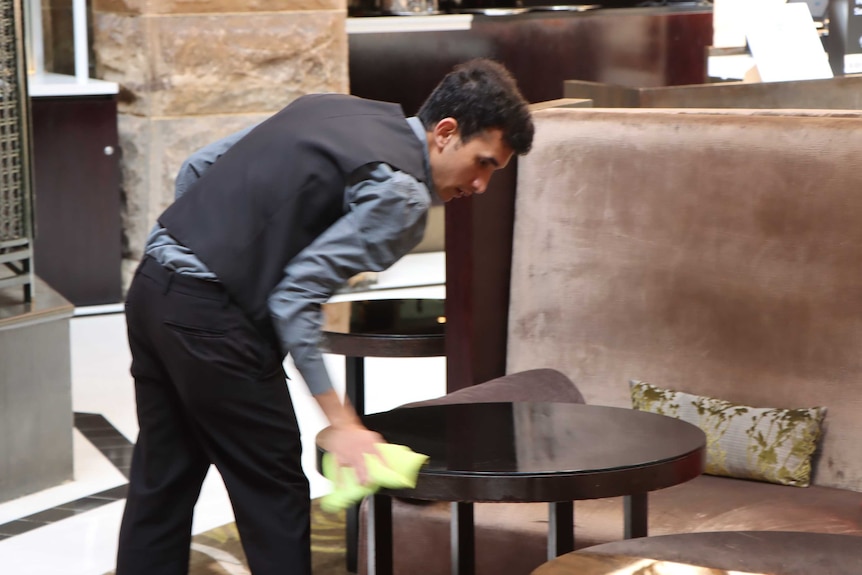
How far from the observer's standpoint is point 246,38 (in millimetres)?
6168

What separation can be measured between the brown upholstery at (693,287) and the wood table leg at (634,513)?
241 millimetres

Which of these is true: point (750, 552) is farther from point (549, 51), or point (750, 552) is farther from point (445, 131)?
point (549, 51)

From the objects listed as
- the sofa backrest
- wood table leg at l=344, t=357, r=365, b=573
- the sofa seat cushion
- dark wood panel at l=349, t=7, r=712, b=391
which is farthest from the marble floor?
dark wood panel at l=349, t=7, r=712, b=391

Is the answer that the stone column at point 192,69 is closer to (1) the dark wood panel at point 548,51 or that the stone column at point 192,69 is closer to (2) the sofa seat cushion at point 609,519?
(1) the dark wood panel at point 548,51

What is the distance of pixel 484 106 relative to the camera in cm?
215

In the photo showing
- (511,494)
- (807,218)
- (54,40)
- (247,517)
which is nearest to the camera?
(511,494)

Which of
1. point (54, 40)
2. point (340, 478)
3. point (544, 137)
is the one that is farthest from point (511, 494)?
point (54, 40)

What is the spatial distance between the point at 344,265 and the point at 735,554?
0.77m

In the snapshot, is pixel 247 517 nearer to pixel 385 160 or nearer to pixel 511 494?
pixel 511 494

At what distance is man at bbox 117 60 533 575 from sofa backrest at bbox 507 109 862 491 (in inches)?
36.8

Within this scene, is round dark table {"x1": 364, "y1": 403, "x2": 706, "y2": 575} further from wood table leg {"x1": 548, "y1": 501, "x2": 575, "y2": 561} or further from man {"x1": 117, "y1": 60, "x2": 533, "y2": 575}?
man {"x1": 117, "y1": 60, "x2": 533, "y2": 575}

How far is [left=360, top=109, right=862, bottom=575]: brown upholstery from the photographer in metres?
2.69

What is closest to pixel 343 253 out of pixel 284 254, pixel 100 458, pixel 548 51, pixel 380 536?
pixel 284 254

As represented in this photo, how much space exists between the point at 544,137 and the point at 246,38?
3.23m
